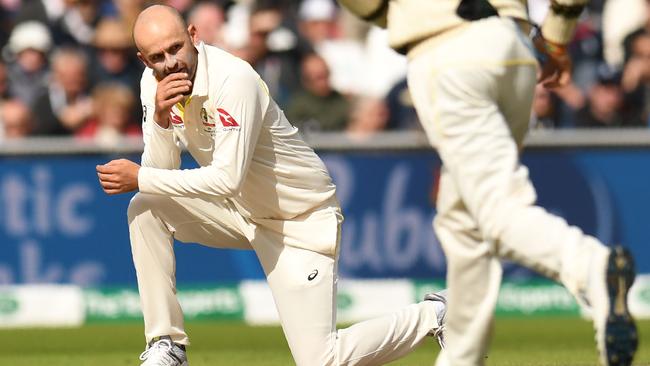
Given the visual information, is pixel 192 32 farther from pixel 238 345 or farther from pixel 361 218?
pixel 361 218

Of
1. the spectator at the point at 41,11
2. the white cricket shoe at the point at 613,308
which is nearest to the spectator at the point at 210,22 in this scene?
the spectator at the point at 41,11

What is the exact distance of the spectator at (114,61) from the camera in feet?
39.1

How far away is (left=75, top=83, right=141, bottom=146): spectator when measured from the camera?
1142 centimetres

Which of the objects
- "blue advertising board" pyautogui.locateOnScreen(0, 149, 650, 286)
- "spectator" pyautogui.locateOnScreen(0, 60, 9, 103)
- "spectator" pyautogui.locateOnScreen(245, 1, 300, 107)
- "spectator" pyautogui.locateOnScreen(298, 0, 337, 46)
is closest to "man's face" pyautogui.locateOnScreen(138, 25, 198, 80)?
"blue advertising board" pyautogui.locateOnScreen(0, 149, 650, 286)

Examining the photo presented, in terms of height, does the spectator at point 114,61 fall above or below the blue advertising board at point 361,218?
above

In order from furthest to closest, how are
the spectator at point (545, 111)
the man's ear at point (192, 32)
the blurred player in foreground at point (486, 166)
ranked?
the spectator at point (545, 111)
the man's ear at point (192, 32)
the blurred player in foreground at point (486, 166)

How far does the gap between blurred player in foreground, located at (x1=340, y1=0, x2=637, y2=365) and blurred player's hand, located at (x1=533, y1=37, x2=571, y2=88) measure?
49 mm

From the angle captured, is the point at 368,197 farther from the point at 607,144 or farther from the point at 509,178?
the point at 509,178

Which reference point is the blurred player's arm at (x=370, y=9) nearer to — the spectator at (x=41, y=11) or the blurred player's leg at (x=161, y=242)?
the blurred player's leg at (x=161, y=242)

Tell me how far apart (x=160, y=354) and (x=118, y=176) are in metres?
0.96

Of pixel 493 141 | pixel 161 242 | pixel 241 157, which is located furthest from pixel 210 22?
pixel 493 141

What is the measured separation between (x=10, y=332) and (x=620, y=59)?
541cm

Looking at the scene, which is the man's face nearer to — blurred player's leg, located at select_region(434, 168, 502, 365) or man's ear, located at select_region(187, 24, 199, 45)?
man's ear, located at select_region(187, 24, 199, 45)

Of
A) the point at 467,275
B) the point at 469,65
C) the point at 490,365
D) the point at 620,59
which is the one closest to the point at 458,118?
the point at 469,65
